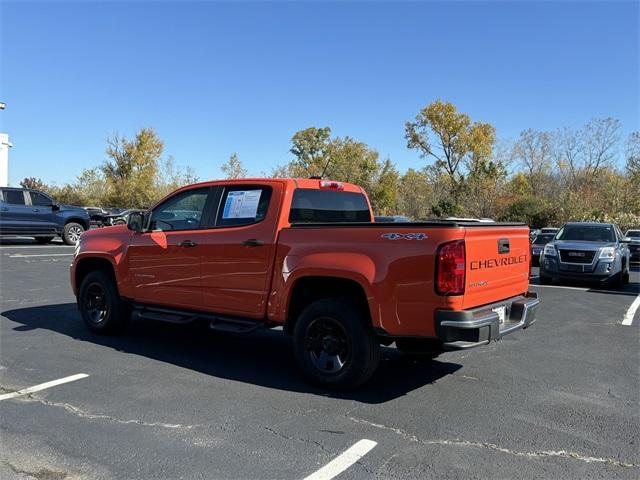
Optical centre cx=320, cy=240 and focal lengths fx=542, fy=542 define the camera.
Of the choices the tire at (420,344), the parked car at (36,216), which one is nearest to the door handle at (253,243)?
the tire at (420,344)

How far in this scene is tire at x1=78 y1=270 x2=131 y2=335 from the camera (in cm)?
665

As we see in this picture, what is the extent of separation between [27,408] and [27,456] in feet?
3.14

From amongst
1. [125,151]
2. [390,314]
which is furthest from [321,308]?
[125,151]

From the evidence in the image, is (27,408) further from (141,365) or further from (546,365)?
(546,365)

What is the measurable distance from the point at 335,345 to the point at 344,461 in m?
1.47

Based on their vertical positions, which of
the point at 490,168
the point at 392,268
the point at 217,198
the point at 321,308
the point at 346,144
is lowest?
the point at 321,308

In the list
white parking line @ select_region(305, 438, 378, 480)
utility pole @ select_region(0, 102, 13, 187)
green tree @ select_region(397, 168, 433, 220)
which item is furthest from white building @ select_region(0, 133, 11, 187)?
white parking line @ select_region(305, 438, 378, 480)

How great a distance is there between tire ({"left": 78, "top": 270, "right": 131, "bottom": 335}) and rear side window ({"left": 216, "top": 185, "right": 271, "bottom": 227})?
6.34ft

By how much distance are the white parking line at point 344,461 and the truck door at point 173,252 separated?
106 inches

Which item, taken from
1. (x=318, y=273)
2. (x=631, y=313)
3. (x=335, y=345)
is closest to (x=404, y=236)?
(x=318, y=273)

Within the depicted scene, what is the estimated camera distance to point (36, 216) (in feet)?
62.3

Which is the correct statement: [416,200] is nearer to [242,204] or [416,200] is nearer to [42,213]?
[42,213]

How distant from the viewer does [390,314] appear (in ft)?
14.6

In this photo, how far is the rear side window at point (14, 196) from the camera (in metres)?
18.3
